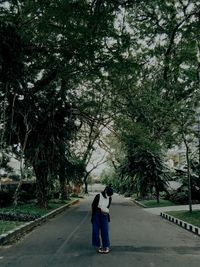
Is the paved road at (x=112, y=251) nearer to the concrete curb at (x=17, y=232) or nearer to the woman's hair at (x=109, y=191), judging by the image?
the concrete curb at (x=17, y=232)

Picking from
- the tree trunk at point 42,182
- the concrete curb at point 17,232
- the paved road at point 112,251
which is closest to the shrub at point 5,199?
the tree trunk at point 42,182

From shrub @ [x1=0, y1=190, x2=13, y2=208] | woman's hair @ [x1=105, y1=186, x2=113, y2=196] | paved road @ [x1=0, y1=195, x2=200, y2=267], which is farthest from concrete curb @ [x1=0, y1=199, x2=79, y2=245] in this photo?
shrub @ [x1=0, y1=190, x2=13, y2=208]

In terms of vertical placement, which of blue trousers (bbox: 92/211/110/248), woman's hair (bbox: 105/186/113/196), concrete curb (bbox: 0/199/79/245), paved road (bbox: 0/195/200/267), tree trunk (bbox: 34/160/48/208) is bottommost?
paved road (bbox: 0/195/200/267)

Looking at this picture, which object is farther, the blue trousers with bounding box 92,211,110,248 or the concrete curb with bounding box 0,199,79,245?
the concrete curb with bounding box 0,199,79,245

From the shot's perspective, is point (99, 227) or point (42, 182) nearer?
point (99, 227)

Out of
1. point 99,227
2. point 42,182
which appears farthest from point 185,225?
point 42,182

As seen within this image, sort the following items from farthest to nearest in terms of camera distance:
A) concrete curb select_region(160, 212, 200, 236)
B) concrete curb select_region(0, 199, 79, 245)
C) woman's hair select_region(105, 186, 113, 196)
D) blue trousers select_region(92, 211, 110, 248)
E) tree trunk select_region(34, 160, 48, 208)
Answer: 1. tree trunk select_region(34, 160, 48, 208)
2. concrete curb select_region(160, 212, 200, 236)
3. concrete curb select_region(0, 199, 79, 245)
4. woman's hair select_region(105, 186, 113, 196)
5. blue trousers select_region(92, 211, 110, 248)

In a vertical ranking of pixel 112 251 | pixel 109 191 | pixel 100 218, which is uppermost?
pixel 109 191

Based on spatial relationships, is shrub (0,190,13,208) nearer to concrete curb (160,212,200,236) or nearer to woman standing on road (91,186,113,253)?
concrete curb (160,212,200,236)

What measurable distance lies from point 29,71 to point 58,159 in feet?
38.0

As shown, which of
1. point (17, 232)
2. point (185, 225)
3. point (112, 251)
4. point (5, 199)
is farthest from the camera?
point (5, 199)

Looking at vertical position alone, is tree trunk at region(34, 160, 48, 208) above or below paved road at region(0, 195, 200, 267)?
above

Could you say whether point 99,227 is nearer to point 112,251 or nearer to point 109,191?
point 112,251

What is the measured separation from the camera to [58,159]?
28.5m
